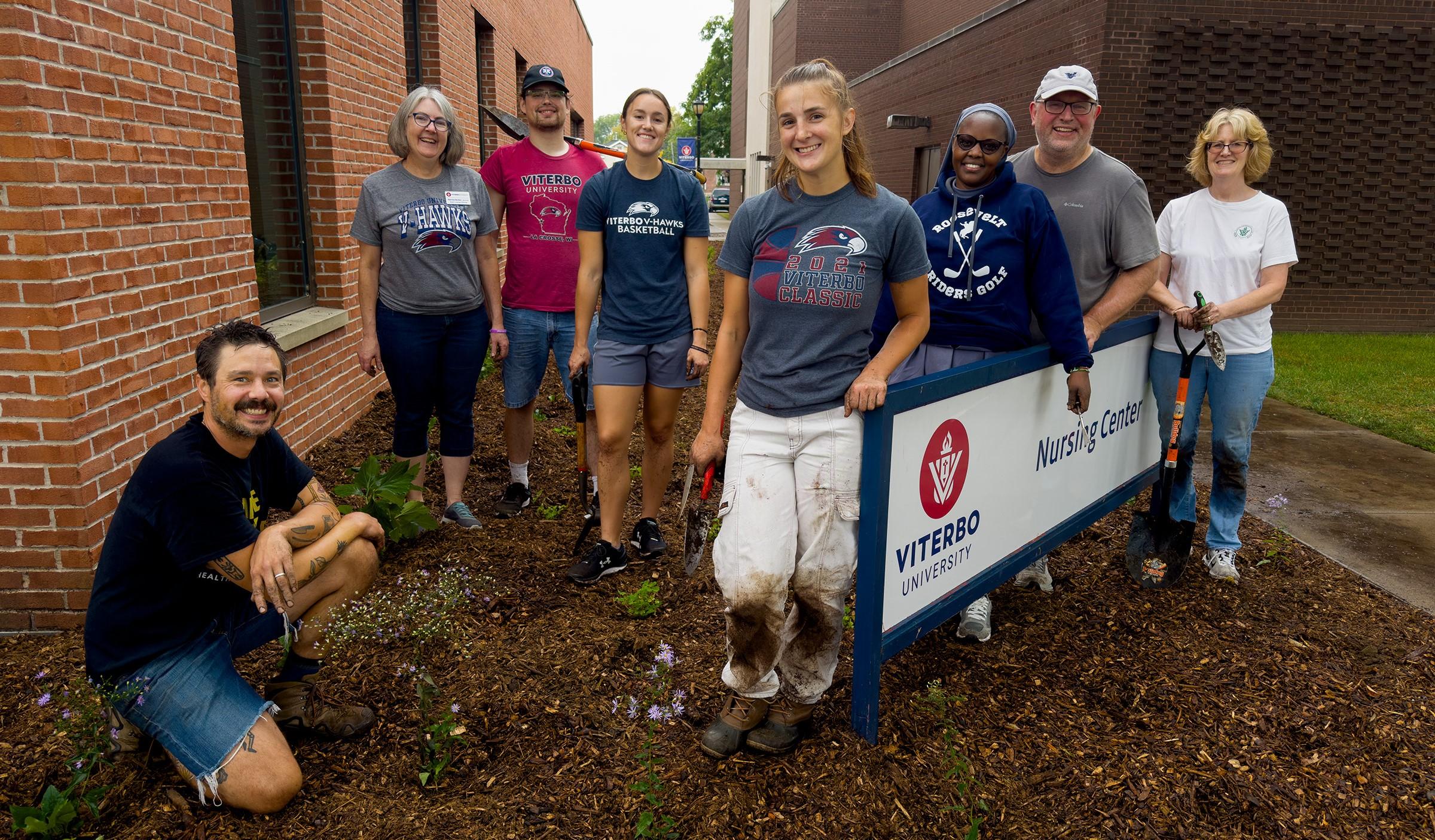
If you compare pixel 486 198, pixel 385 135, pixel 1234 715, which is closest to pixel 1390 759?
pixel 1234 715

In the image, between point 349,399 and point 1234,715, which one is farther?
point 349,399

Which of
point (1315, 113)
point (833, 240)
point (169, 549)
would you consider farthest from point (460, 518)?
point (1315, 113)

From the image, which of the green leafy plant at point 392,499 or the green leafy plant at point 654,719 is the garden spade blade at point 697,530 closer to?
the green leafy plant at point 654,719

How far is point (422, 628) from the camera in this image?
3.48 metres

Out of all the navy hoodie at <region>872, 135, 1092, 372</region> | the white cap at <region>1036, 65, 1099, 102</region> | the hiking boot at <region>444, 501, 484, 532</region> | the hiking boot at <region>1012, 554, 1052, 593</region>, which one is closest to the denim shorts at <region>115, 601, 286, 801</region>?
the hiking boot at <region>444, 501, 484, 532</region>

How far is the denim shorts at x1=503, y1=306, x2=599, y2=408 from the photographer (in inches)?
192

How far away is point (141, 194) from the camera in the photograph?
151 inches

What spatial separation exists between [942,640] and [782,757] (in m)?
1.15

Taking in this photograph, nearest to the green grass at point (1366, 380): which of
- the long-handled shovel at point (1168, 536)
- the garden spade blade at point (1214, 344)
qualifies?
the long-handled shovel at point (1168, 536)

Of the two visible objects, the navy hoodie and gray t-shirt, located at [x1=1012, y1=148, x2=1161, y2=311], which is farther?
gray t-shirt, located at [x1=1012, y1=148, x2=1161, y2=311]

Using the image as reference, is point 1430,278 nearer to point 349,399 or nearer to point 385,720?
point 349,399

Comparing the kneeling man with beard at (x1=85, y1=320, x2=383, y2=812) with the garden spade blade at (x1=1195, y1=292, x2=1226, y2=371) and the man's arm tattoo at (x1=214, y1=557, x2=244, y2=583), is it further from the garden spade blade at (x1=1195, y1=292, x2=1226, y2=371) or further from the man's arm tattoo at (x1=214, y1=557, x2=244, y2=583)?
the garden spade blade at (x1=1195, y1=292, x2=1226, y2=371)

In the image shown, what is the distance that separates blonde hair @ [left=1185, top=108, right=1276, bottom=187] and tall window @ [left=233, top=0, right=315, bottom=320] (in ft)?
16.9

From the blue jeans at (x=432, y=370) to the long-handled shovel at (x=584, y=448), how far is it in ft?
1.68
